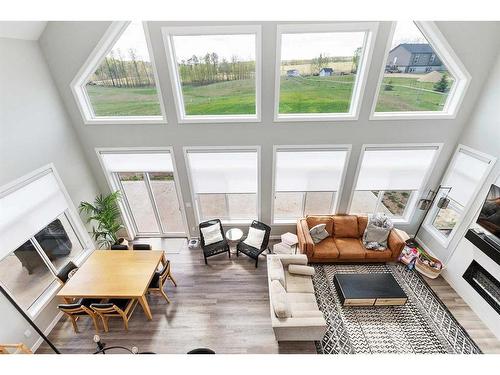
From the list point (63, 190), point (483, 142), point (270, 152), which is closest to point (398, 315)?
point (483, 142)

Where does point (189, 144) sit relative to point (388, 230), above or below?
above

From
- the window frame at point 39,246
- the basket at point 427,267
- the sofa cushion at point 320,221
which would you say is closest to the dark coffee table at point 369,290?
the basket at point 427,267

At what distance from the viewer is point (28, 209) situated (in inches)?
161

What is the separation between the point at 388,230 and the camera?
5.44 metres

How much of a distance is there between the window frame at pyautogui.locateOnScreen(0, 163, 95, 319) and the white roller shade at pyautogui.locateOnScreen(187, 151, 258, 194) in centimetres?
263

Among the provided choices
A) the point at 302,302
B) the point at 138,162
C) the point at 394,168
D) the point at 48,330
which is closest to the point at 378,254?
the point at 394,168

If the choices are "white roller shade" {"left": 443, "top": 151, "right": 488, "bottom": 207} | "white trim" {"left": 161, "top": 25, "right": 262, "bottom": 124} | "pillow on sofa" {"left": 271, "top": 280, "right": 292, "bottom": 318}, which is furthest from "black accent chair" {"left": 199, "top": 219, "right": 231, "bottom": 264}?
"white roller shade" {"left": 443, "top": 151, "right": 488, "bottom": 207}

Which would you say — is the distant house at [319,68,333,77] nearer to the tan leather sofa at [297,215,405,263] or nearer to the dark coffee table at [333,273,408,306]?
the tan leather sofa at [297,215,405,263]

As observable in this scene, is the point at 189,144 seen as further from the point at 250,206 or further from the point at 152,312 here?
the point at 152,312

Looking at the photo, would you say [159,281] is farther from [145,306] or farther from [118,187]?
[118,187]

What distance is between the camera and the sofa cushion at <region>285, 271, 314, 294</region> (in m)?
4.60

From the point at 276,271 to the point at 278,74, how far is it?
12.7ft

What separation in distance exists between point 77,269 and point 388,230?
22.5ft

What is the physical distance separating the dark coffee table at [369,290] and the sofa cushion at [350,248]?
516mm
